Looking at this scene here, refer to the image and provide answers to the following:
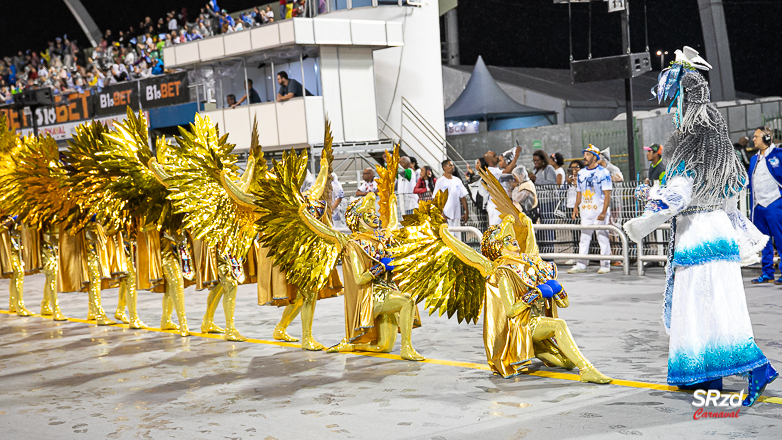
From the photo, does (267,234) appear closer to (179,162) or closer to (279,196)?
(279,196)

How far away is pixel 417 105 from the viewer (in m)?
23.8

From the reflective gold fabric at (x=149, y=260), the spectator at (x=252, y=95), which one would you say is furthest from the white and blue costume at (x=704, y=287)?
the spectator at (x=252, y=95)

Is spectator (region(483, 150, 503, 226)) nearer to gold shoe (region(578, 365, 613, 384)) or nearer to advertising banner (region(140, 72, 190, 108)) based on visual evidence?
gold shoe (region(578, 365, 613, 384))

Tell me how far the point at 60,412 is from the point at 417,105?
18.9 metres

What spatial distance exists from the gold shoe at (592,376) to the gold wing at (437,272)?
95 cm

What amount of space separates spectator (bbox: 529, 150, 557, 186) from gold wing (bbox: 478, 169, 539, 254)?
24.3 ft

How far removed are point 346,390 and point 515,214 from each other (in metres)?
1.68

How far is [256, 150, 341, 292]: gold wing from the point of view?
683cm

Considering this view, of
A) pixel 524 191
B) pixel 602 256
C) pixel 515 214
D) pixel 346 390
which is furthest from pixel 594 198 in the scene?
pixel 346 390

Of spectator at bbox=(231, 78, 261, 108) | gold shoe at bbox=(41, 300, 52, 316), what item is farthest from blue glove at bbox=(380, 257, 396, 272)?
spectator at bbox=(231, 78, 261, 108)

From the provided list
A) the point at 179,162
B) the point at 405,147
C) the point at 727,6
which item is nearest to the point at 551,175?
the point at 179,162

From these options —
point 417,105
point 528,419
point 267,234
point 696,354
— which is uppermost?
point 417,105

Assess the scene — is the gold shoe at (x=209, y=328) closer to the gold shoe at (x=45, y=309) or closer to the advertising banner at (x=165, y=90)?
the gold shoe at (x=45, y=309)

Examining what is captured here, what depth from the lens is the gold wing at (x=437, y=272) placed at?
6121 mm
